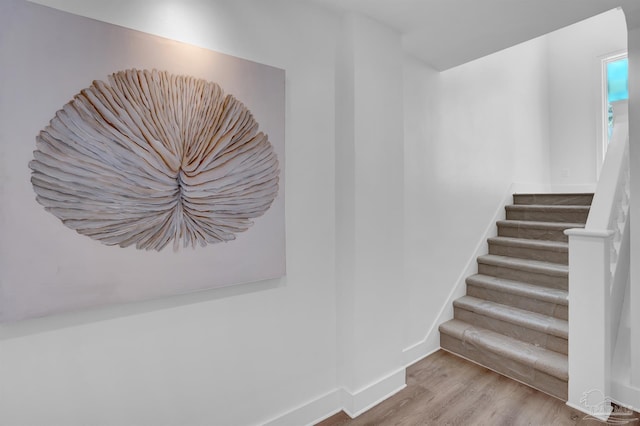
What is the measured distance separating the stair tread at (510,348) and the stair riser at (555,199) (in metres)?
1.93

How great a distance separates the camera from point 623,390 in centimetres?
202

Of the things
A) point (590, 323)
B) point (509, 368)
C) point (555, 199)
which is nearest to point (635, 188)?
point (590, 323)

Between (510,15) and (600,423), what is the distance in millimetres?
2543

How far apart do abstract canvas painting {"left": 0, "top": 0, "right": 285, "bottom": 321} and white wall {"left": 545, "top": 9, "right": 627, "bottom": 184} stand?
467 centimetres

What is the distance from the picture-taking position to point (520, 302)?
281cm

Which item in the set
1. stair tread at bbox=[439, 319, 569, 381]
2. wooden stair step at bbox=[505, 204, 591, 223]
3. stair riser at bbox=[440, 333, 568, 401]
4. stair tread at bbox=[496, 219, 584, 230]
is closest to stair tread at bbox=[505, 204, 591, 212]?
wooden stair step at bbox=[505, 204, 591, 223]

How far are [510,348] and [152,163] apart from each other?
2.75 m

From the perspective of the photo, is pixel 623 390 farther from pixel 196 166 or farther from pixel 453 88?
pixel 196 166

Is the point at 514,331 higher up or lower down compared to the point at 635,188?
lower down

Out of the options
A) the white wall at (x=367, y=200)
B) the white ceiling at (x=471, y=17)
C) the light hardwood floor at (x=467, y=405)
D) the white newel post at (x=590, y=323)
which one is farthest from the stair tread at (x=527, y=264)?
the white ceiling at (x=471, y=17)

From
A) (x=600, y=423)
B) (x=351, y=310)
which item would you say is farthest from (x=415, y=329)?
(x=600, y=423)

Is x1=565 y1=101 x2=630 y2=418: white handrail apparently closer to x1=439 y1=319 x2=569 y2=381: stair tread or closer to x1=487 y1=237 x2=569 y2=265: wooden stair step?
x1=439 y1=319 x2=569 y2=381: stair tread

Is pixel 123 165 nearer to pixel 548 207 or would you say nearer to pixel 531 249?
pixel 531 249

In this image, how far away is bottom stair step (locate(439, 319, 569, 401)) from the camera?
2174mm
